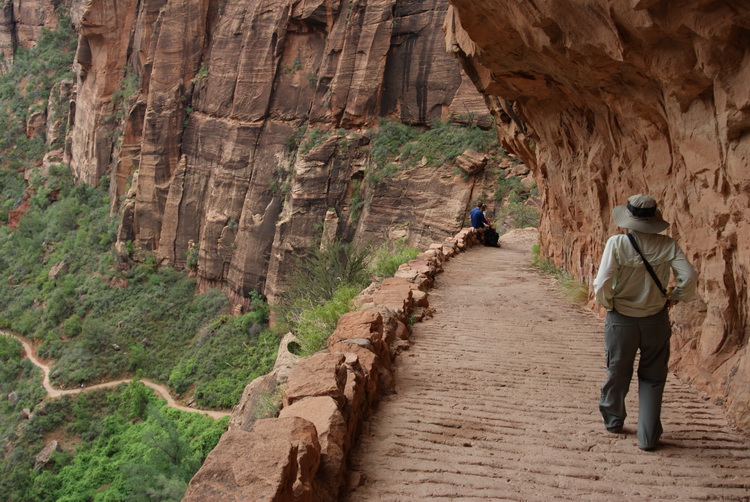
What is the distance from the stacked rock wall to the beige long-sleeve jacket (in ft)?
5.86

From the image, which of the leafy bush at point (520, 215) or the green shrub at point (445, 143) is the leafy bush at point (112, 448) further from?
the green shrub at point (445, 143)

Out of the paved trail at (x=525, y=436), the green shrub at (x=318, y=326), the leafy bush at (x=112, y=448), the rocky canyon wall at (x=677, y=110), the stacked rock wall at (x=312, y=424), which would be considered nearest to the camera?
the stacked rock wall at (x=312, y=424)

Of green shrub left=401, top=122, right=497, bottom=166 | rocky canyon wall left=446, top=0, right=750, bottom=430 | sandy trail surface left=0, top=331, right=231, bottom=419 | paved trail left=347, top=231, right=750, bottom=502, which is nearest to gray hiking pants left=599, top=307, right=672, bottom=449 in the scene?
paved trail left=347, top=231, right=750, bottom=502

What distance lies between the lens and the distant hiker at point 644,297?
356 cm

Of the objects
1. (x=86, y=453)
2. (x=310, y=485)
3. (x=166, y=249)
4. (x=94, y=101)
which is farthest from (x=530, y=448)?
(x=94, y=101)

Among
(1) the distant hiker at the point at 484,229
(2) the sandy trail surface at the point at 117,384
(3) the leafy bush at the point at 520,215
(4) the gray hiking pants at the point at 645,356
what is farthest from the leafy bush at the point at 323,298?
(3) the leafy bush at the point at 520,215

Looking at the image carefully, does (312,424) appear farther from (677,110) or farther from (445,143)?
(445,143)

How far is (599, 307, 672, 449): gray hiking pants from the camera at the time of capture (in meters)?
3.58

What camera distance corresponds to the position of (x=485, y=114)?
80.5 ft

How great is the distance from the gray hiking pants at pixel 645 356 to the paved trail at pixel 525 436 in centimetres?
21

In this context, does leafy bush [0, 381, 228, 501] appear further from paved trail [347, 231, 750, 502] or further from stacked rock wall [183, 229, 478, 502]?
paved trail [347, 231, 750, 502]

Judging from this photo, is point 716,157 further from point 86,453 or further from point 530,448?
point 86,453

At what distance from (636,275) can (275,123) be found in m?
25.8

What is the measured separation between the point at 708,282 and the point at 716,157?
3.25 ft
